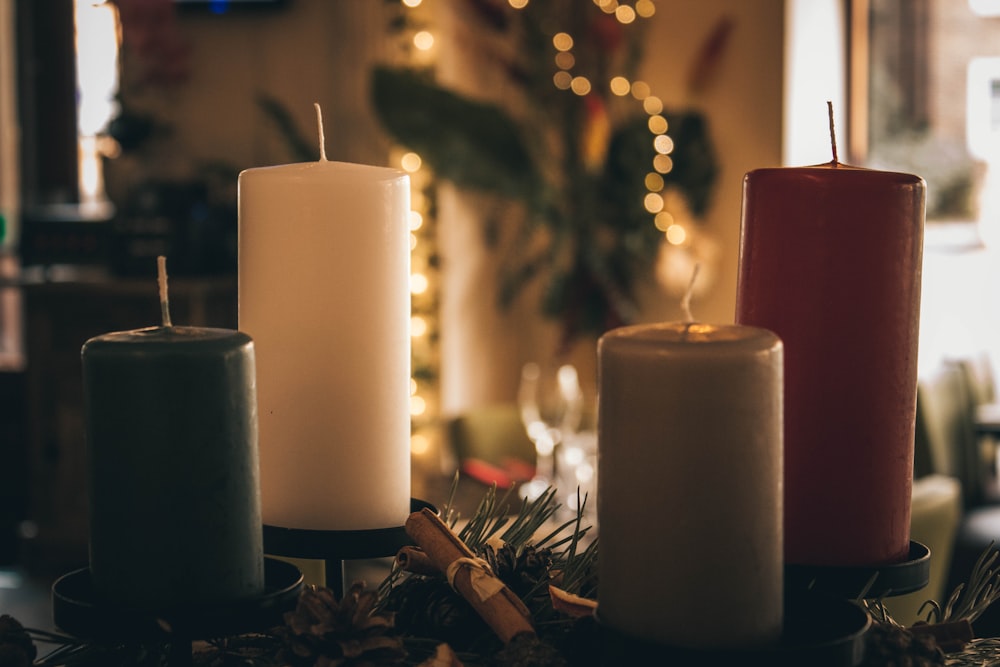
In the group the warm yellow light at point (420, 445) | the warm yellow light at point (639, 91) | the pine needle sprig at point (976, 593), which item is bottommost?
the warm yellow light at point (420, 445)

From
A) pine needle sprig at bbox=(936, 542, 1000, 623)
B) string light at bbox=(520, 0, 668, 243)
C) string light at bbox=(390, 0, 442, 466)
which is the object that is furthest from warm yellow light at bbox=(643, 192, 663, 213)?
pine needle sprig at bbox=(936, 542, 1000, 623)

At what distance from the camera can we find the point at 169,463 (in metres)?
0.45

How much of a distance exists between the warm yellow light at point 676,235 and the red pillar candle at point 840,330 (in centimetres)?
404

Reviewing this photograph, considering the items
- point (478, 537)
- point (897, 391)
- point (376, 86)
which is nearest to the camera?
point (897, 391)

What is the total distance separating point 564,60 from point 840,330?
4.24 m

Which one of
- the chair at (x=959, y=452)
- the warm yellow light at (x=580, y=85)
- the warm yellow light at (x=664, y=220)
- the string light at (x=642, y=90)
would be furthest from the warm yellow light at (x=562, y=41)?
the chair at (x=959, y=452)

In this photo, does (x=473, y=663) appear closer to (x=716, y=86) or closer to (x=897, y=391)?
(x=897, y=391)

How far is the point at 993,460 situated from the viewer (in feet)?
14.4

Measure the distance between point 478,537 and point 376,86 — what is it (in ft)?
11.0

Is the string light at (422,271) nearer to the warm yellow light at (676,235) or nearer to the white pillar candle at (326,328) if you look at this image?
the warm yellow light at (676,235)

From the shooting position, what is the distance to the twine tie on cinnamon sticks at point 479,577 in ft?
1.75

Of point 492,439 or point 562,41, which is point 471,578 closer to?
point 492,439

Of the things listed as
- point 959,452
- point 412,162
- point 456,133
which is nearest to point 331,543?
point 456,133

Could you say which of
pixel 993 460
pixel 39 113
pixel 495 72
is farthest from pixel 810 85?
pixel 39 113
